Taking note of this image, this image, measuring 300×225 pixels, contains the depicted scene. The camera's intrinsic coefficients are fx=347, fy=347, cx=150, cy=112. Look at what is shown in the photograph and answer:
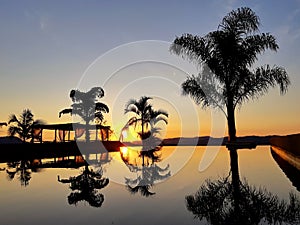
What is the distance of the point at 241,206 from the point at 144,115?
1059 inches

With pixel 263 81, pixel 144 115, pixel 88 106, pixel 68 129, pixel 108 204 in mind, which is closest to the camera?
pixel 108 204

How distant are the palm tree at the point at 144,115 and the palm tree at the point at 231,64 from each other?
1258cm

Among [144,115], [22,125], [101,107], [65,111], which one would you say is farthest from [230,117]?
[22,125]

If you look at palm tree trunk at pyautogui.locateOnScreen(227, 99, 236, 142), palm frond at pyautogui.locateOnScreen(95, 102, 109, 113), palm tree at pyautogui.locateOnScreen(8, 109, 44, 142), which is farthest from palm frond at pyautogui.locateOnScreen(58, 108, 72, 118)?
palm tree trunk at pyautogui.locateOnScreen(227, 99, 236, 142)

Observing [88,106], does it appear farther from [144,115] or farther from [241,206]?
[241,206]

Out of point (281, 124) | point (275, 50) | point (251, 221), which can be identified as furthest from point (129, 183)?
point (281, 124)

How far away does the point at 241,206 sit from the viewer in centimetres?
404

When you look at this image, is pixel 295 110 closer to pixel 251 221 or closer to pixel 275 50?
pixel 275 50

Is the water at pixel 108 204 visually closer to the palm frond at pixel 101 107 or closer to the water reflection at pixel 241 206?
the water reflection at pixel 241 206

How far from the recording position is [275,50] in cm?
1733

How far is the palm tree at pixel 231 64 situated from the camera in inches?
675

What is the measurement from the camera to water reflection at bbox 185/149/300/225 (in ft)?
11.3

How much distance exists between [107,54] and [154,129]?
1339 centimetres

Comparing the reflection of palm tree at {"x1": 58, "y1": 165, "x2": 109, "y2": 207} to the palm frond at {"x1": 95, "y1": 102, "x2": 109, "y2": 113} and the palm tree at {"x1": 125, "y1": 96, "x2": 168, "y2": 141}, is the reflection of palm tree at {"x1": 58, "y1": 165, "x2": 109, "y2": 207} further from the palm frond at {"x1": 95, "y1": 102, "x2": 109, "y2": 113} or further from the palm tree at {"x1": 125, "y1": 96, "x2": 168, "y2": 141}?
the palm tree at {"x1": 125, "y1": 96, "x2": 168, "y2": 141}
